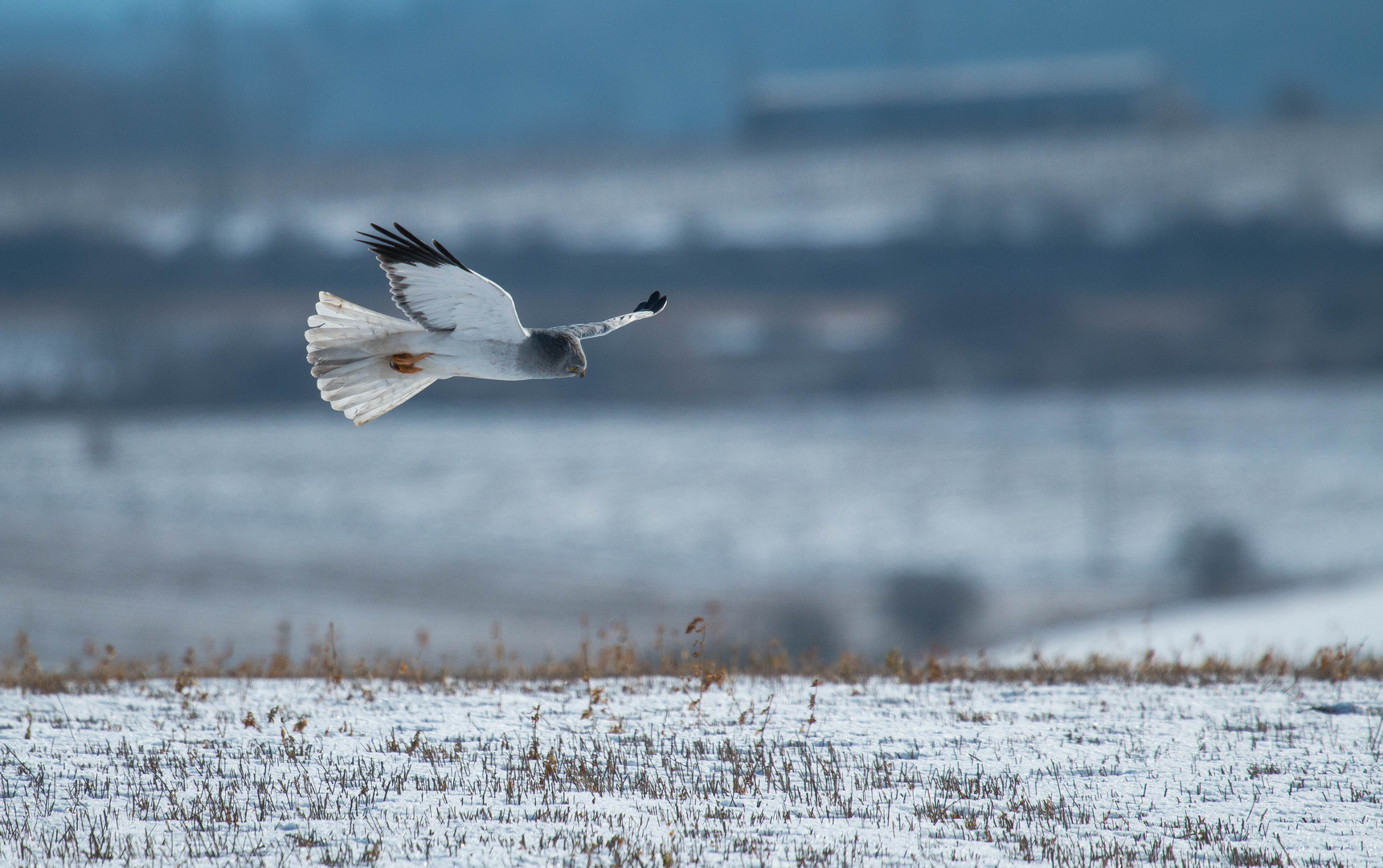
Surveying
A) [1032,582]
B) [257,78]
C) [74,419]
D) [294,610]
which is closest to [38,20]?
[257,78]

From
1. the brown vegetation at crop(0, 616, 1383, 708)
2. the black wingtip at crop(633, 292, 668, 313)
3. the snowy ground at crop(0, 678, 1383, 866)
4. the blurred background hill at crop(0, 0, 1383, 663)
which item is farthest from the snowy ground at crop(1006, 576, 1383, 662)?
the black wingtip at crop(633, 292, 668, 313)

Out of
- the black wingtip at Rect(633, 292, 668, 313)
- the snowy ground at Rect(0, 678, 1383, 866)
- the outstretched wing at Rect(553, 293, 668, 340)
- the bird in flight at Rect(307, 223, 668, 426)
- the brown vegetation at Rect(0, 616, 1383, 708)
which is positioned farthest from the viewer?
the brown vegetation at Rect(0, 616, 1383, 708)

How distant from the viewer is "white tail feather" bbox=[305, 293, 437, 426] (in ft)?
27.4

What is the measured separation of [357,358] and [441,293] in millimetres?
1080

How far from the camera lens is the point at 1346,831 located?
6.22 meters

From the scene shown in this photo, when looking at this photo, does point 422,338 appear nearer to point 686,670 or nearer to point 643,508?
point 686,670

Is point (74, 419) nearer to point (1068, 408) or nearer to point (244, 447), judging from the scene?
point (244, 447)

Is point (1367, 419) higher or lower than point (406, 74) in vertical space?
lower

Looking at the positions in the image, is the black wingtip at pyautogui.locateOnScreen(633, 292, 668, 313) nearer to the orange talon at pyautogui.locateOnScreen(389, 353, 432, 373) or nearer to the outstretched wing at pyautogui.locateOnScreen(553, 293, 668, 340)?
the outstretched wing at pyautogui.locateOnScreen(553, 293, 668, 340)

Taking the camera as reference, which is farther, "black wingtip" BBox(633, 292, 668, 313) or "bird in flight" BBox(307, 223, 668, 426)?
"black wingtip" BBox(633, 292, 668, 313)

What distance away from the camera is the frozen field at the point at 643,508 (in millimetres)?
28781

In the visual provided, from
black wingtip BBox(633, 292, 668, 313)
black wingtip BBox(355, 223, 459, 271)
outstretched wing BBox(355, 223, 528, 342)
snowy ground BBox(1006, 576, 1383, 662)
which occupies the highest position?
black wingtip BBox(633, 292, 668, 313)

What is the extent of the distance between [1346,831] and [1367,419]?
40.1 meters

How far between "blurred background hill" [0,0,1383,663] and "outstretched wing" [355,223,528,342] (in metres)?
19.3
